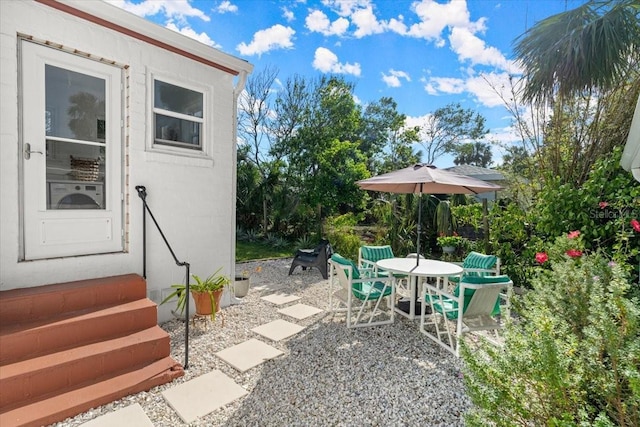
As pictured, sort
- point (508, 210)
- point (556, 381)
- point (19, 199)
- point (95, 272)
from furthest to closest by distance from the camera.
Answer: point (508, 210), point (95, 272), point (19, 199), point (556, 381)

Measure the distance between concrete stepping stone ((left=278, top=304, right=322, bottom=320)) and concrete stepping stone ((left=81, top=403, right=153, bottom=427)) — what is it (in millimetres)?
2550

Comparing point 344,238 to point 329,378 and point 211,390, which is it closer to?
point 329,378

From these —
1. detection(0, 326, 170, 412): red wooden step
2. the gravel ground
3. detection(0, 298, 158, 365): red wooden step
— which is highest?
detection(0, 298, 158, 365): red wooden step

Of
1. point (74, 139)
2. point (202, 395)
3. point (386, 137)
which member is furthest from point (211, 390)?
point (386, 137)

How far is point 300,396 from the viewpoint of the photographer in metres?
2.98

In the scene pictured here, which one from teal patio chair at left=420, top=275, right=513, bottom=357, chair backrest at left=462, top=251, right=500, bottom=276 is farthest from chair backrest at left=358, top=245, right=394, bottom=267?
teal patio chair at left=420, top=275, right=513, bottom=357

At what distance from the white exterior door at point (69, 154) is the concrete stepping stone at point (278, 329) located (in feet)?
7.35

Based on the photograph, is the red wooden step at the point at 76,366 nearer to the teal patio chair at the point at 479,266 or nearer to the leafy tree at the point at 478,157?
the teal patio chair at the point at 479,266

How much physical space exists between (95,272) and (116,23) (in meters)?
3.16

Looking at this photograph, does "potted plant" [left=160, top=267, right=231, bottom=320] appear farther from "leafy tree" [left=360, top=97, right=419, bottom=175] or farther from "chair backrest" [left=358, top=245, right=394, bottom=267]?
"leafy tree" [left=360, top=97, right=419, bottom=175]

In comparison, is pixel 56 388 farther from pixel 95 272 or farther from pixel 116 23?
pixel 116 23

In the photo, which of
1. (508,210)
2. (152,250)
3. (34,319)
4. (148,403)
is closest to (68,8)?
(152,250)

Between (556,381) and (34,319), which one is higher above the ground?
(556,381)

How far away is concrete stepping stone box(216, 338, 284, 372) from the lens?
3.53 metres
